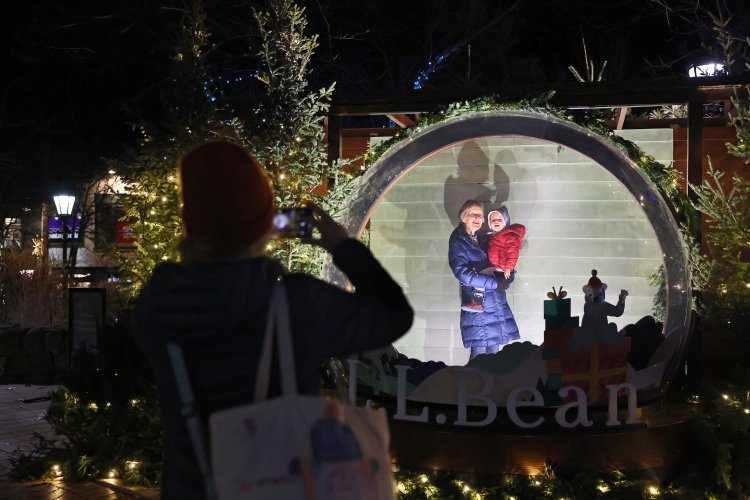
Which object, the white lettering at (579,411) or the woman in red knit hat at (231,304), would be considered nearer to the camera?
the woman in red knit hat at (231,304)

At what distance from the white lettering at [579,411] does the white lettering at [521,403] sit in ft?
0.48

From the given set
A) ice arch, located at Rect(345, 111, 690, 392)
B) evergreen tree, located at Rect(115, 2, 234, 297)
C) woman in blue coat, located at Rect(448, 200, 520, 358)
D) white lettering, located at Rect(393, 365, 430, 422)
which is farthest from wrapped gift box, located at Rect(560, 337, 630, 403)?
evergreen tree, located at Rect(115, 2, 234, 297)

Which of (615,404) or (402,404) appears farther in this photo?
(402,404)

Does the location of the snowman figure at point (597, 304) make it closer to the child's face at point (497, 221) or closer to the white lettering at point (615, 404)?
the white lettering at point (615, 404)

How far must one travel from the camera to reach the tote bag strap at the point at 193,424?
1774 millimetres

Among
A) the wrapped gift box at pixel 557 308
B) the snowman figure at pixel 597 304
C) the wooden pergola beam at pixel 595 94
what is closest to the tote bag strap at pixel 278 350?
the wrapped gift box at pixel 557 308

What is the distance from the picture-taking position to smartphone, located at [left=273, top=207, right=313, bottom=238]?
6.54 feet

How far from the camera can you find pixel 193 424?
178 cm

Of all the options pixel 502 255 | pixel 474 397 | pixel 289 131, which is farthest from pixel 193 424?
pixel 502 255

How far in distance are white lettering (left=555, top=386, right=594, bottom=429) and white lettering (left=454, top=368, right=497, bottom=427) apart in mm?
495

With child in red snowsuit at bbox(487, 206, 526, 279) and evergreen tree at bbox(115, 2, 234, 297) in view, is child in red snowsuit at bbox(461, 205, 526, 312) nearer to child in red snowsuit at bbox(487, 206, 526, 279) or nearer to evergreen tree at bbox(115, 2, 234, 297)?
child in red snowsuit at bbox(487, 206, 526, 279)

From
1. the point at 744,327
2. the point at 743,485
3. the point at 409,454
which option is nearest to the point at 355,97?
the point at 409,454

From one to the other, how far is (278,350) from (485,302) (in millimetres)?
7430

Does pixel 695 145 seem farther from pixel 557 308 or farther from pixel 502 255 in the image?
pixel 557 308
